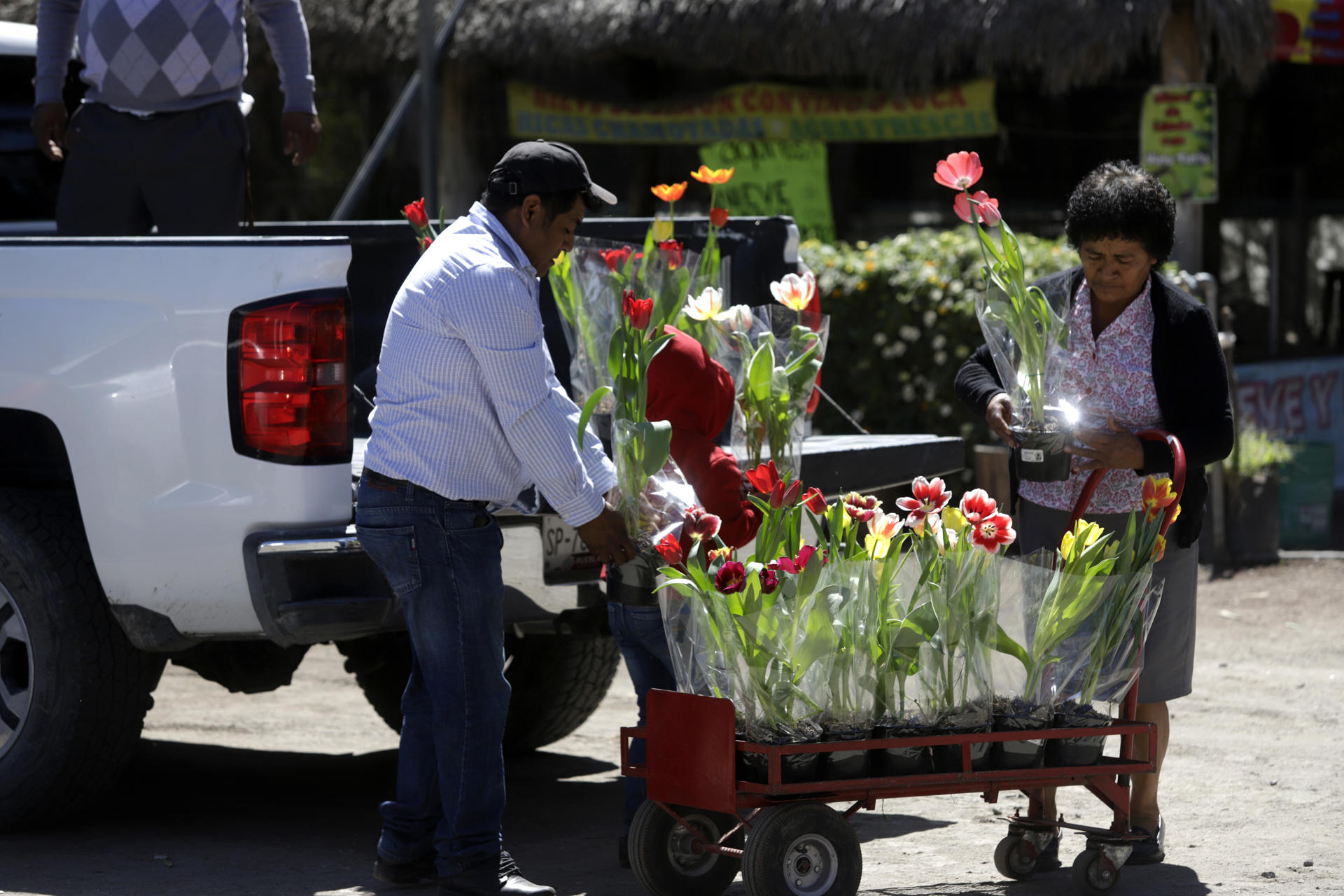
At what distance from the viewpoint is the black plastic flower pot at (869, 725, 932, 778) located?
12.2ft

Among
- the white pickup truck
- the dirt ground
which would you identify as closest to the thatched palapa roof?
the dirt ground

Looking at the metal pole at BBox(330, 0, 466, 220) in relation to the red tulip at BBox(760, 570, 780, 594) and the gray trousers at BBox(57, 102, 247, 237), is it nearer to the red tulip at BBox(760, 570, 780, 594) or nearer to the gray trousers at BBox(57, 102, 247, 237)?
the gray trousers at BBox(57, 102, 247, 237)

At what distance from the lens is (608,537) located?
3797 millimetres

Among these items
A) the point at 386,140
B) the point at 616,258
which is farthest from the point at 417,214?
the point at 386,140

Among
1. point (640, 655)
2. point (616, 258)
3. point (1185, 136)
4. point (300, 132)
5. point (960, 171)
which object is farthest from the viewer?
point (1185, 136)

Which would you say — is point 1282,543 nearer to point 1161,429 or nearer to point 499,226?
point 1161,429

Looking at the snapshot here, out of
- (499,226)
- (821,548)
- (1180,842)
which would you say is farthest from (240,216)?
(1180,842)

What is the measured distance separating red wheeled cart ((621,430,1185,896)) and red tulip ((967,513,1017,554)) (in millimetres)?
407

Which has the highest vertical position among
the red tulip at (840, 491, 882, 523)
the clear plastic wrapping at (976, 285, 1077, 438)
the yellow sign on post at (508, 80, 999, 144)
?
the yellow sign on post at (508, 80, 999, 144)

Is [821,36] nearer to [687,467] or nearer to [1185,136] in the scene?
[1185,136]

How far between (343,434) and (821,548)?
123cm

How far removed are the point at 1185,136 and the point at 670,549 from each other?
6966 mm

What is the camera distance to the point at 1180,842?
457 cm

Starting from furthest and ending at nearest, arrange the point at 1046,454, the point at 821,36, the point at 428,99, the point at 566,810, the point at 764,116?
the point at 764,116
the point at 821,36
the point at 428,99
the point at 566,810
the point at 1046,454
